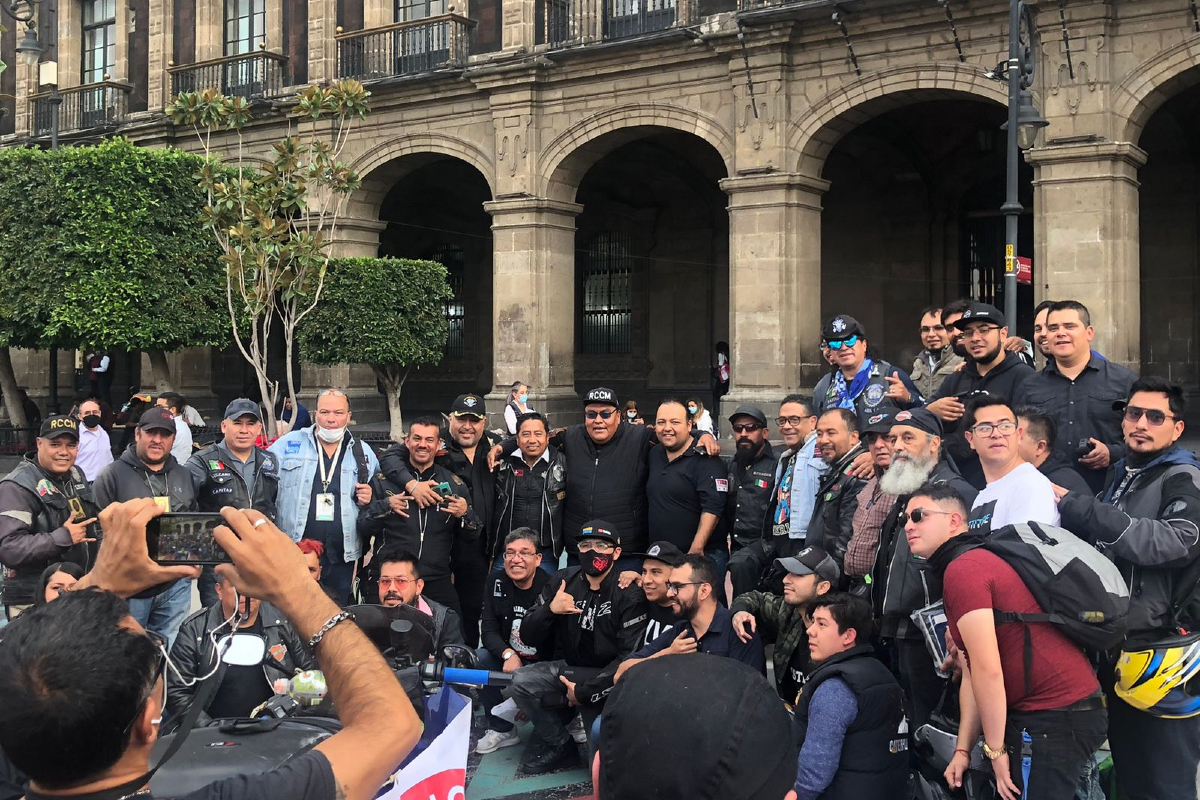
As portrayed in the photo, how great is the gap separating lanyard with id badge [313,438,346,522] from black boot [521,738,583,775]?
6.61 feet

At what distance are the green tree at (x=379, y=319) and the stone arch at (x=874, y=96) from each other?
7641 millimetres

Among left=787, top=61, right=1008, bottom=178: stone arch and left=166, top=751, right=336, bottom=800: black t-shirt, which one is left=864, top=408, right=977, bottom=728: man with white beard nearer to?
left=166, top=751, right=336, bottom=800: black t-shirt

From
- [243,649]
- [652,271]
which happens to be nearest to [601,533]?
[243,649]

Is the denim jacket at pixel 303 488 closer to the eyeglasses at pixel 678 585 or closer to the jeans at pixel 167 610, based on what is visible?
the jeans at pixel 167 610

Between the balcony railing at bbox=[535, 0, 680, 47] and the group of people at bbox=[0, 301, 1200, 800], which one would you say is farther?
the balcony railing at bbox=[535, 0, 680, 47]

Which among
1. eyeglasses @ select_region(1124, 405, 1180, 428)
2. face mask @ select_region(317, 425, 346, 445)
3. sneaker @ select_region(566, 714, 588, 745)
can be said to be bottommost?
sneaker @ select_region(566, 714, 588, 745)

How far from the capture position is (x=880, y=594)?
16.4 feet

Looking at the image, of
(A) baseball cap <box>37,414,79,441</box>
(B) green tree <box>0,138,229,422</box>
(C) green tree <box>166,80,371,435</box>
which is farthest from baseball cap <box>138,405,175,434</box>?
(B) green tree <box>0,138,229,422</box>

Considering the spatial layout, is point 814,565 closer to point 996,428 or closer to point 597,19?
point 996,428

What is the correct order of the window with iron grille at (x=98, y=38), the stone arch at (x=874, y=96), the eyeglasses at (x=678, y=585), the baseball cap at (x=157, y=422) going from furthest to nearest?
the window with iron grille at (x=98, y=38)
the stone arch at (x=874, y=96)
the baseball cap at (x=157, y=422)
the eyeglasses at (x=678, y=585)

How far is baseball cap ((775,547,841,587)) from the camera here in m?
5.10

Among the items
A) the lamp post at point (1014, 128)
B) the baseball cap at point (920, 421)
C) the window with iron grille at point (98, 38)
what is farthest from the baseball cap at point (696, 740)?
the window with iron grille at point (98, 38)

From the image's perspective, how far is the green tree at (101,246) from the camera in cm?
2019

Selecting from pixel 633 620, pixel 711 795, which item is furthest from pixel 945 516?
pixel 711 795
